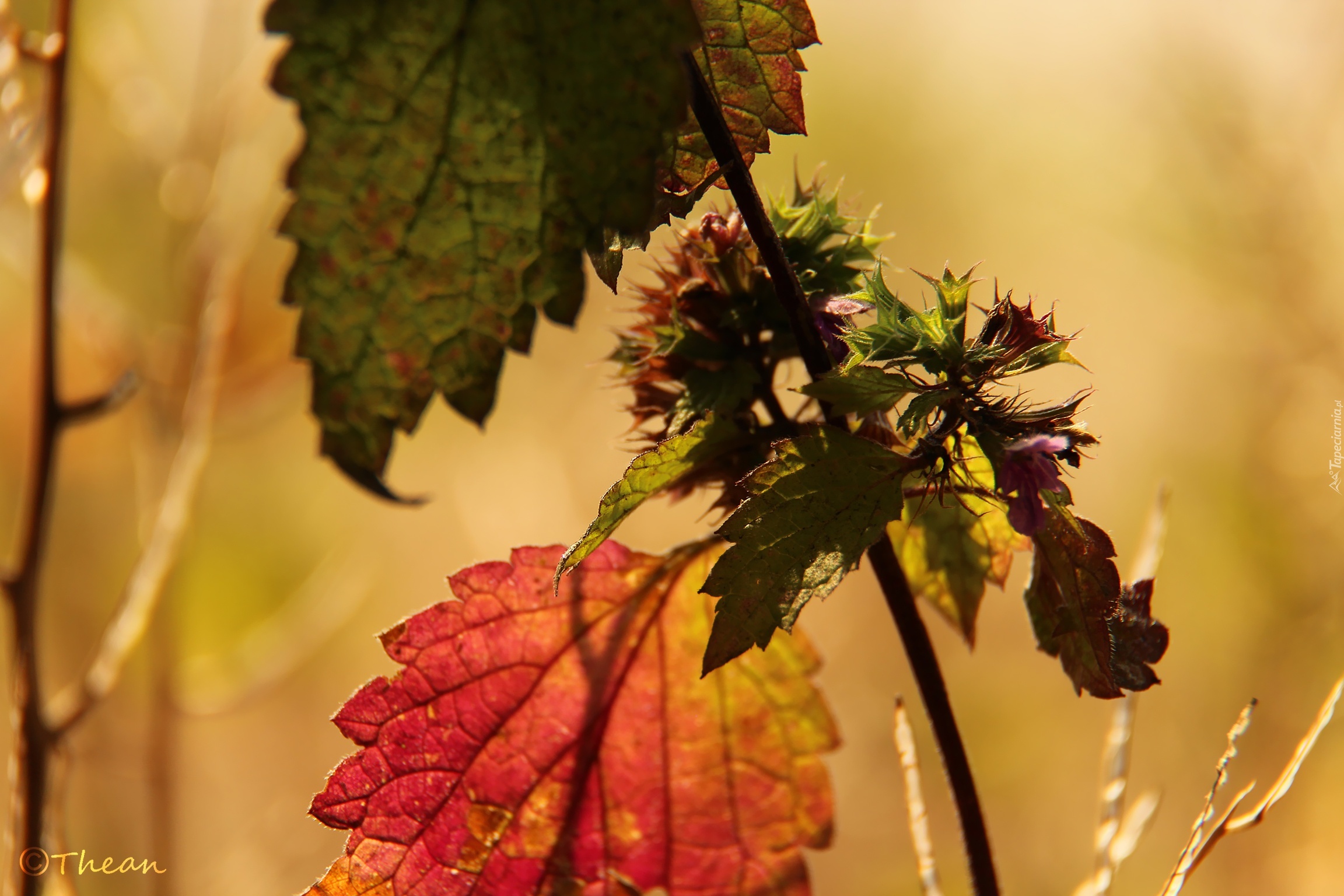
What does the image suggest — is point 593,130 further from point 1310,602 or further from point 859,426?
point 1310,602

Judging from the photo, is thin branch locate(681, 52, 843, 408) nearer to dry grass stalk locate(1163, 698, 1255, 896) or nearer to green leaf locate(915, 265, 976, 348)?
green leaf locate(915, 265, 976, 348)

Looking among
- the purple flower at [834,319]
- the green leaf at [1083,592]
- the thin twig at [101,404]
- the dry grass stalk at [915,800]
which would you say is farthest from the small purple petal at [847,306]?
the thin twig at [101,404]

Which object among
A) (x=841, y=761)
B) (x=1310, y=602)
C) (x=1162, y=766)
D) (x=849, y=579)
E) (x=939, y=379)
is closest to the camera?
(x=939, y=379)

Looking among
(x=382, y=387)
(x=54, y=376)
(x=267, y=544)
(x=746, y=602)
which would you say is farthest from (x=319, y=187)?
(x=267, y=544)

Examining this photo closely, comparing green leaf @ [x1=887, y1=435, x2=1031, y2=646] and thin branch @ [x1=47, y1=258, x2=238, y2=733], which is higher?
thin branch @ [x1=47, y1=258, x2=238, y2=733]

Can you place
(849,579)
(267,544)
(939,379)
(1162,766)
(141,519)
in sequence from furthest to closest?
(267,544), (849,579), (1162,766), (141,519), (939,379)

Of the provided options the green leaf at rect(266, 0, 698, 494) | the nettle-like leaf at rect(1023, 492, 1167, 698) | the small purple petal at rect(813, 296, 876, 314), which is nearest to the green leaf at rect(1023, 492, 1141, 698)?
the nettle-like leaf at rect(1023, 492, 1167, 698)

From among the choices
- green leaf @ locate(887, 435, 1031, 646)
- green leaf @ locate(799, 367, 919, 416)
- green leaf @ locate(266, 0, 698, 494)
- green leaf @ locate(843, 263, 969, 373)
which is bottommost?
green leaf @ locate(887, 435, 1031, 646)
